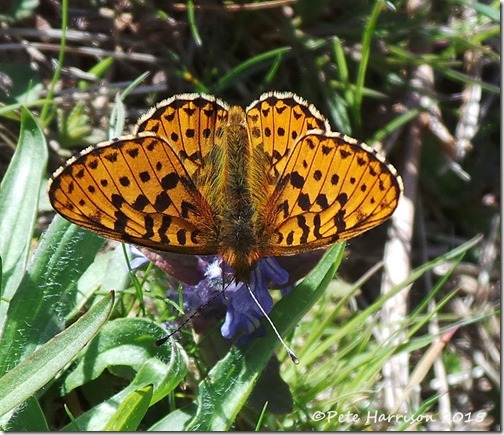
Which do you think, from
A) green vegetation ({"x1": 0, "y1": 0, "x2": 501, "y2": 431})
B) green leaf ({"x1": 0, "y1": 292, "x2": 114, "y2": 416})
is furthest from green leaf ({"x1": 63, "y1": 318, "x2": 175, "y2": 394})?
green leaf ({"x1": 0, "y1": 292, "x2": 114, "y2": 416})

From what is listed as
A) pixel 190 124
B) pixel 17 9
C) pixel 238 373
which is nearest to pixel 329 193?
pixel 190 124

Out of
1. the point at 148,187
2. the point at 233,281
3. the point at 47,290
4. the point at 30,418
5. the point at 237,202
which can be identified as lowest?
the point at 30,418

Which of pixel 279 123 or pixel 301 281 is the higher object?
pixel 279 123

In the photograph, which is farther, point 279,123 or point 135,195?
point 279,123

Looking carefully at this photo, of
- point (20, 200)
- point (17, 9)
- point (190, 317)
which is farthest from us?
point (17, 9)

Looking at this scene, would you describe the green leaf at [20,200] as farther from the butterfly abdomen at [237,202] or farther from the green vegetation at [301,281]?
the butterfly abdomen at [237,202]

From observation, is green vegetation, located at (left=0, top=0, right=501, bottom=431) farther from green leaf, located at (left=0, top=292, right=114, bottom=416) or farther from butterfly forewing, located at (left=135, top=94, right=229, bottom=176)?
butterfly forewing, located at (left=135, top=94, right=229, bottom=176)

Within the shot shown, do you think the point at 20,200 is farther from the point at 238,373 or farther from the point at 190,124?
the point at 238,373
